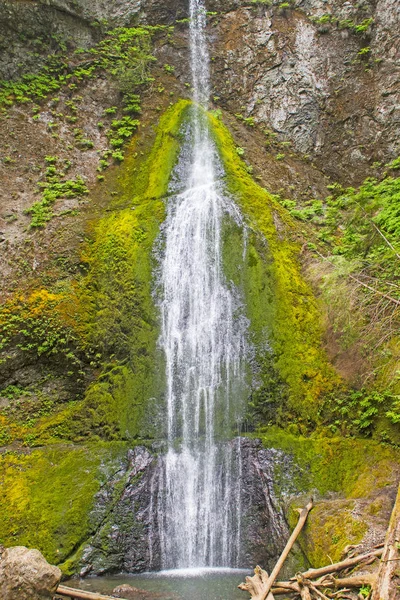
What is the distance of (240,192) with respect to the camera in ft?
41.4

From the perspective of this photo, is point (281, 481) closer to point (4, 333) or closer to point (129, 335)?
point (129, 335)

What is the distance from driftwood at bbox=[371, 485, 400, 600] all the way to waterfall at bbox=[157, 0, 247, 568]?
385 centimetres

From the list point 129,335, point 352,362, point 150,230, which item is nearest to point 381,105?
point 150,230

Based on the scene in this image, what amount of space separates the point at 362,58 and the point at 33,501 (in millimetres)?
17374

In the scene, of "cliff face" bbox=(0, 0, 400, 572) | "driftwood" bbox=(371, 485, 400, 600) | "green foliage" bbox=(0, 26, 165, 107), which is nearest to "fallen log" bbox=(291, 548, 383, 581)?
"cliff face" bbox=(0, 0, 400, 572)

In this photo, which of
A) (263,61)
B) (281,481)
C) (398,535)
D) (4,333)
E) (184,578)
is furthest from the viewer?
(263,61)

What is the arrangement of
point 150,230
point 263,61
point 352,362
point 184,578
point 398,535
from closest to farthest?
point 398,535
point 184,578
point 352,362
point 150,230
point 263,61

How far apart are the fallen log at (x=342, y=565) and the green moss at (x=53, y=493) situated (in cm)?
403

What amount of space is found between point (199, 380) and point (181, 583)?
3.64 meters

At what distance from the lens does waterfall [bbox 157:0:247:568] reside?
28.1 ft

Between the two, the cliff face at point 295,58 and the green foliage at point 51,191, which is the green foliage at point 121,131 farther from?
the cliff face at point 295,58

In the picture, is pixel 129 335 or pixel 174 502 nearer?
pixel 174 502

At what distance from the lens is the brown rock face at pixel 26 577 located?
5289 mm

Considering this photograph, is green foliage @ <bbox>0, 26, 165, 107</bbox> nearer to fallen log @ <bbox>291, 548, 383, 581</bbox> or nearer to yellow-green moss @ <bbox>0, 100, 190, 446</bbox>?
yellow-green moss @ <bbox>0, 100, 190, 446</bbox>
